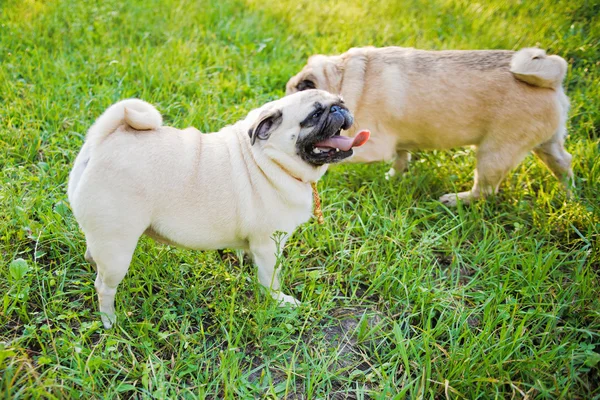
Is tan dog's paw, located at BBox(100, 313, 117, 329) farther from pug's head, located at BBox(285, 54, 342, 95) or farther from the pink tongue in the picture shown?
pug's head, located at BBox(285, 54, 342, 95)

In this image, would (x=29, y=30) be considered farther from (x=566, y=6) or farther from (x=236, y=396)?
(x=566, y=6)

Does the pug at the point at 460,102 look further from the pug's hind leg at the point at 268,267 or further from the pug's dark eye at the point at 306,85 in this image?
the pug's hind leg at the point at 268,267

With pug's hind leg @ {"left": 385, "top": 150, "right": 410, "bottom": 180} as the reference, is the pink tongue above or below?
above

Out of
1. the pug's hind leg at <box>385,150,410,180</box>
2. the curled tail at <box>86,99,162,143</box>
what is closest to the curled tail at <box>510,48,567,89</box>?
the pug's hind leg at <box>385,150,410,180</box>

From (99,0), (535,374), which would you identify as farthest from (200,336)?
(99,0)

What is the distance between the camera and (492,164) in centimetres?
412

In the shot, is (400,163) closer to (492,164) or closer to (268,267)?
(492,164)

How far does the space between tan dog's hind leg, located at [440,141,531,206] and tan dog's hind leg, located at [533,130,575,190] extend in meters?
0.33

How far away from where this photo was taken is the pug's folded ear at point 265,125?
2871 millimetres

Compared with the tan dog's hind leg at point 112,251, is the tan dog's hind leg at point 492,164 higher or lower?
lower

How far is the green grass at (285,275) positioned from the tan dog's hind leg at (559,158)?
0.51 feet

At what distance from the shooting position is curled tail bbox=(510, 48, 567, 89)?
12.7ft

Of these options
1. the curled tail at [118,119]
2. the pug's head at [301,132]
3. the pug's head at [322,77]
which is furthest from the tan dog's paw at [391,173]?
the curled tail at [118,119]

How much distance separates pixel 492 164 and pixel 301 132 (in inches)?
79.5
